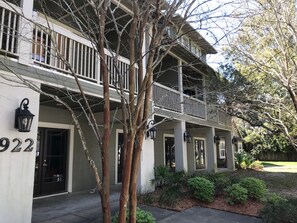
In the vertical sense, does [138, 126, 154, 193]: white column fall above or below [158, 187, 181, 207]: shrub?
above

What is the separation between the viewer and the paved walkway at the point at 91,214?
6199mm

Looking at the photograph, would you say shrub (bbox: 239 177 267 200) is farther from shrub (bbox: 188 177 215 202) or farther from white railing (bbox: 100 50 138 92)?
white railing (bbox: 100 50 138 92)

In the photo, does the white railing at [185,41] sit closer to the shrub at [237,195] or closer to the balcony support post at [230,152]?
the shrub at [237,195]

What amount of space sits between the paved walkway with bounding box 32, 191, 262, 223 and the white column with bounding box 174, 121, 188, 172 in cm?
361

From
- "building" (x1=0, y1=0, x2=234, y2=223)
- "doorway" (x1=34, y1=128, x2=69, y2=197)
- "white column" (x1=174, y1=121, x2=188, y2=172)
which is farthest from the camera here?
"white column" (x1=174, y1=121, x2=188, y2=172)

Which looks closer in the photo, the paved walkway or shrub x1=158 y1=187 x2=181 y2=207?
the paved walkway

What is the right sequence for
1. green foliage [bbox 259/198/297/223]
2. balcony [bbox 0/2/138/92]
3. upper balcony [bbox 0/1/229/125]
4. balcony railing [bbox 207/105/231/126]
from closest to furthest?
upper balcony [bbox 0/1/229/125] → green foliage [bbox 259/198/297/223] → balcony [bbox 0/2/138/92] → balcony railing [bbox 207/105/231/126]

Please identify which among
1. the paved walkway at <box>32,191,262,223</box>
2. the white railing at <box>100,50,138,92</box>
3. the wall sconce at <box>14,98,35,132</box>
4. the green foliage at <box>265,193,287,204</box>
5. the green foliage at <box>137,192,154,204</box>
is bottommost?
the paved walkway at <box>32,191,262,223</box>

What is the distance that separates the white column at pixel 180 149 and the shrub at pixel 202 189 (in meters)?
2.79

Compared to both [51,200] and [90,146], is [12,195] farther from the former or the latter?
[90,146]

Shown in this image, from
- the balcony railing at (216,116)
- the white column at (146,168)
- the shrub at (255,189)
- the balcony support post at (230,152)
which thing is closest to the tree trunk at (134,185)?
the white column at (146,168)

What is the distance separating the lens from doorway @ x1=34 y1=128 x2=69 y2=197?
841 centimetres

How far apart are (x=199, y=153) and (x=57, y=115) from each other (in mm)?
11541

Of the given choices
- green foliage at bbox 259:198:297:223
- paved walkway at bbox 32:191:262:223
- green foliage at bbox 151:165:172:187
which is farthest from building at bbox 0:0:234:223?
green foliage at bbox 259:198:297:223
